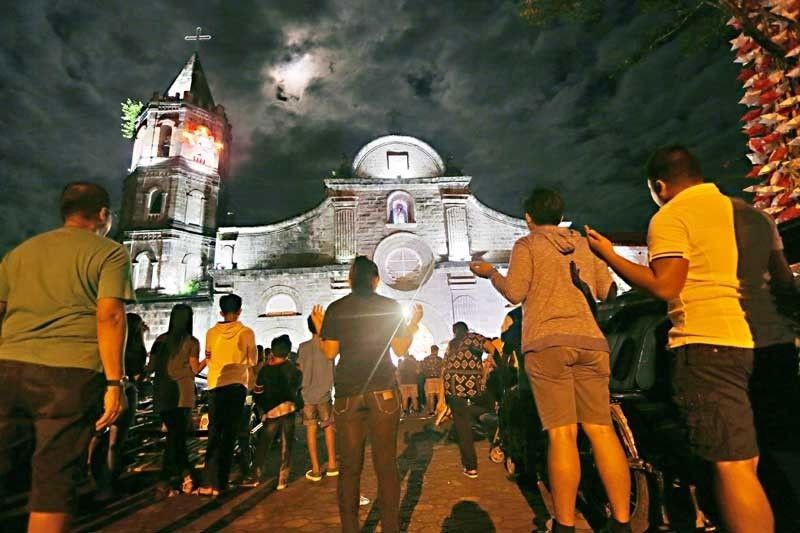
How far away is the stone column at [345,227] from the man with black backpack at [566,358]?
53.9 ft

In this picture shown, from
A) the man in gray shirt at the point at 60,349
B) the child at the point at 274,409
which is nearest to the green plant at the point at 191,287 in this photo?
the child at the point at 274,409

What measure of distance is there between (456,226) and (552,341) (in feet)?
57.0

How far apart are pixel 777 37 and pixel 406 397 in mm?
10713

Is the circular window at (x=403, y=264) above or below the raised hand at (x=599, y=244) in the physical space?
above

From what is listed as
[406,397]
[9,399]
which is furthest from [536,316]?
[406,397]

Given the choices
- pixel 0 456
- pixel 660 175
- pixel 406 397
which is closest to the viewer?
pixel 0 456

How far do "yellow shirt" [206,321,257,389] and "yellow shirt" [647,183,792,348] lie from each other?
4.24 meters

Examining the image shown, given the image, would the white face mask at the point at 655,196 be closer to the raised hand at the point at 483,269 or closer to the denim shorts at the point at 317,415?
the raised hand at the point at 483,269

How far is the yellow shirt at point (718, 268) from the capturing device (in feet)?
6.25

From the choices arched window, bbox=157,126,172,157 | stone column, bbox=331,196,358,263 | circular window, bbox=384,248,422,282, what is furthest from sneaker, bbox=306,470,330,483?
arched window, bbox=157,126,172,157

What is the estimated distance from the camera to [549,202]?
2846 millimetres

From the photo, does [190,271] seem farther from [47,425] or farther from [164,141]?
[47,425]

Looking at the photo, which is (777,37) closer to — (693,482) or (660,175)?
(660,175)

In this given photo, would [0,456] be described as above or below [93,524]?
above
